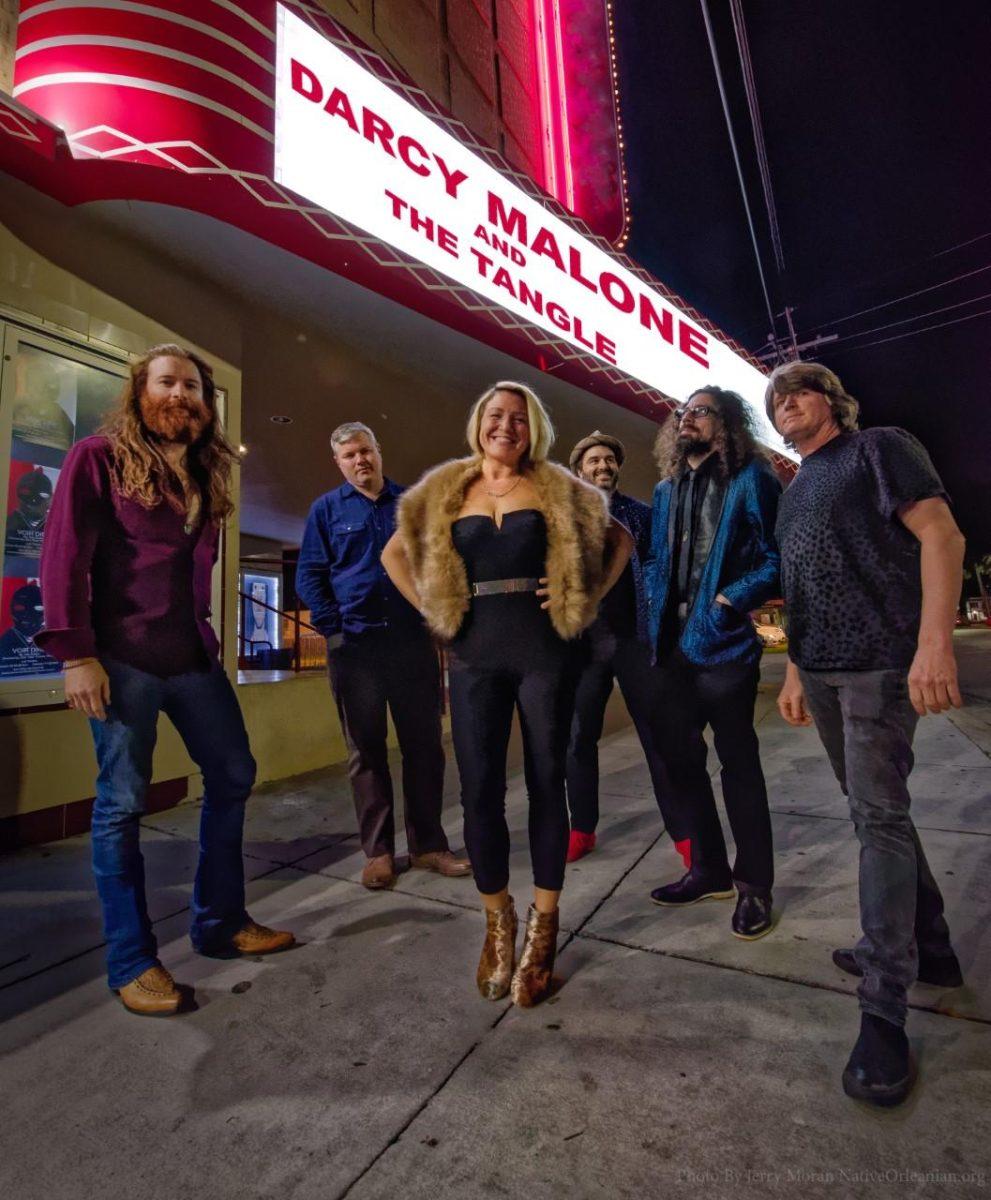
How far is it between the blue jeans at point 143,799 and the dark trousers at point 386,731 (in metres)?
0.79

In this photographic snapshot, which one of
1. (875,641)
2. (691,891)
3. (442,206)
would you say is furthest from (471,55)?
(691,891)

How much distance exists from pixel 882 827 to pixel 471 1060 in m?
1.18

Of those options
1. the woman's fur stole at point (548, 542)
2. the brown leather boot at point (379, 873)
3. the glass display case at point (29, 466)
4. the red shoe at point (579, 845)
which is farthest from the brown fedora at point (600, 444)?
the glass display case at point (29, 466)

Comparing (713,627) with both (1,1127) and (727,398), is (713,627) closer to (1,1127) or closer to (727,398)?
(727,398)

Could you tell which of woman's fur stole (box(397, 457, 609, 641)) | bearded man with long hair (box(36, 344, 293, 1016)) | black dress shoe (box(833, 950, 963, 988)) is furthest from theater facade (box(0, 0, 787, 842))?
black dress shoe (box(833, 950, 963, 988))

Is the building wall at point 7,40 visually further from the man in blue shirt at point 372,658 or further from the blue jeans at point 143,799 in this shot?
the blue jeans at point 143,799

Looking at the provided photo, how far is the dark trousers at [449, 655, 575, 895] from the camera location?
1826mm

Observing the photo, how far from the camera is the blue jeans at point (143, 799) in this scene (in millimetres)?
1794

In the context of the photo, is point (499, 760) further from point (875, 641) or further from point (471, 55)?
point (471, 55)

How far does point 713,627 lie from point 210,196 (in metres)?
3.28

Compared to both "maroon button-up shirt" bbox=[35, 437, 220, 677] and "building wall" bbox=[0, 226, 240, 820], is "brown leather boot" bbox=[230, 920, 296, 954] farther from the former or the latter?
"building wall" bbox=[0, 226, 240, 820]

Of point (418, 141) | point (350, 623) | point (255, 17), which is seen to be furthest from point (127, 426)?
point (418, 141)

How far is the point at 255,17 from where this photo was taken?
10.9ft

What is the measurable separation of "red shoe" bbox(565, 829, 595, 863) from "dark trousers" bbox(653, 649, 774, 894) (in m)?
0.55
